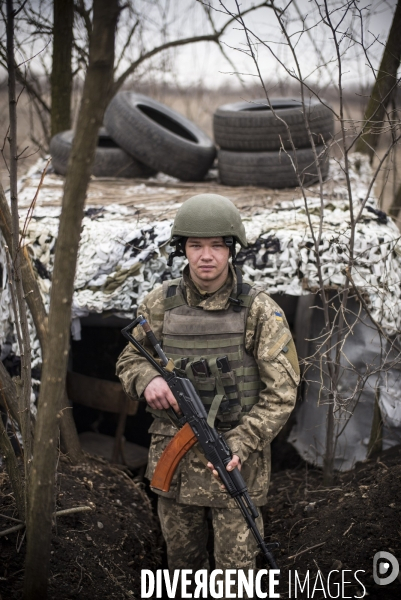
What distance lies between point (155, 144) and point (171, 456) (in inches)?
136

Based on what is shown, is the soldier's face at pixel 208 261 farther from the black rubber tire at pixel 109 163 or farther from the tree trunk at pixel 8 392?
the black rubber tire at pixel 109 163

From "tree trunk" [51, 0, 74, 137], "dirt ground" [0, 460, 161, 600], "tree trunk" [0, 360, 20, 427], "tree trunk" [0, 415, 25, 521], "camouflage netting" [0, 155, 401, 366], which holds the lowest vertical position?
"dirt ground" [0, 460, 161, 600]

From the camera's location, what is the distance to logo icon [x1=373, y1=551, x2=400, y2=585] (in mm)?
3139

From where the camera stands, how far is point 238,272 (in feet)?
10.6

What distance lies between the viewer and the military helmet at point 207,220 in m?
3.11

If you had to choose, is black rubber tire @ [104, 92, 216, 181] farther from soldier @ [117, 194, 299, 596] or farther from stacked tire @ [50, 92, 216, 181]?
soldier @ [117, 194, 299, 596]

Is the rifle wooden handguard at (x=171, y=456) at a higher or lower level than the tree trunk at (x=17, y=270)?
lower

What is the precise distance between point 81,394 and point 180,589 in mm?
1786

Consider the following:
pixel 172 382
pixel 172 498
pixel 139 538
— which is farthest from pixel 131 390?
pixel 139 538

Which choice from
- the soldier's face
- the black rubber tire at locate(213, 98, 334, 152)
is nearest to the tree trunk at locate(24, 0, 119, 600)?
the soldier's face

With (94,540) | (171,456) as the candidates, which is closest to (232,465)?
(171,456)

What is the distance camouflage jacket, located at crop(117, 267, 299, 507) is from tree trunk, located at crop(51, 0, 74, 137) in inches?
161

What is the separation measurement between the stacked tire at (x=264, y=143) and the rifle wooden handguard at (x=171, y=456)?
3.01 metres

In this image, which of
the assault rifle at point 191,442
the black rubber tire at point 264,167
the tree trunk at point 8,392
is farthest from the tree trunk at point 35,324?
the black rubber tire at point 264,167
